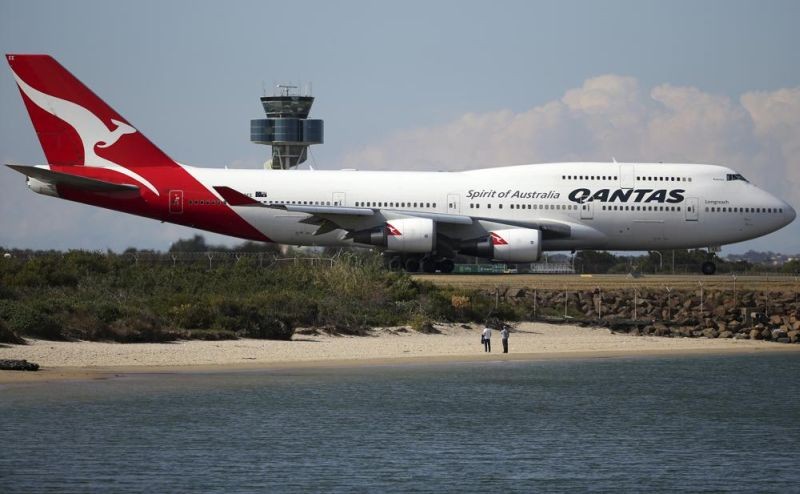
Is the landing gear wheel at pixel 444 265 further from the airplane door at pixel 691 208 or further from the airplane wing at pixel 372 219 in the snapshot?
the airplane door at pixel 691 208

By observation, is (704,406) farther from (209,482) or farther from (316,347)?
(209,482)

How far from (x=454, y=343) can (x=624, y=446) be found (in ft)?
44.0

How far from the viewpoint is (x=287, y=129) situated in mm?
90500

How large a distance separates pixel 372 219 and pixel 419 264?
142 inches

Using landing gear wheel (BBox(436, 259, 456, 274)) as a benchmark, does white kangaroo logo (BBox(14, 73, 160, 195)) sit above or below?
above

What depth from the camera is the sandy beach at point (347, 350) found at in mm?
32312

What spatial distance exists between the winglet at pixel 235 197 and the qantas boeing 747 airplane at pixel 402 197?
0.20 metres

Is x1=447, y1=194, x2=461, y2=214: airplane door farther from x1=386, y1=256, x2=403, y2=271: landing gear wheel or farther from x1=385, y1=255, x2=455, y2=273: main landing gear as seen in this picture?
x1=386, y1=256, x2=403, y2=271: landing gear wheel

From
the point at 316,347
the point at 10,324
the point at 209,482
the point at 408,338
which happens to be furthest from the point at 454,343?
the point at 209,482

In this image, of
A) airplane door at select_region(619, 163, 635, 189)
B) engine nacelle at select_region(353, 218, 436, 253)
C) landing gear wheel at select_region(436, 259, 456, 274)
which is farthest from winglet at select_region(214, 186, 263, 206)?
airplane door at select_region(619, 163, 635, 189)

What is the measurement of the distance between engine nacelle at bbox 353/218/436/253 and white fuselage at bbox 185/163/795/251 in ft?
2.95

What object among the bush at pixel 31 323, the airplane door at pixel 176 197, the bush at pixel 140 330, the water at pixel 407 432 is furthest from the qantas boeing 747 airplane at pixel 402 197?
the bush at pixel 31 323

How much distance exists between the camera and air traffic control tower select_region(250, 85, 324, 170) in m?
90.5

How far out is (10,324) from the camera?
33562 mm
